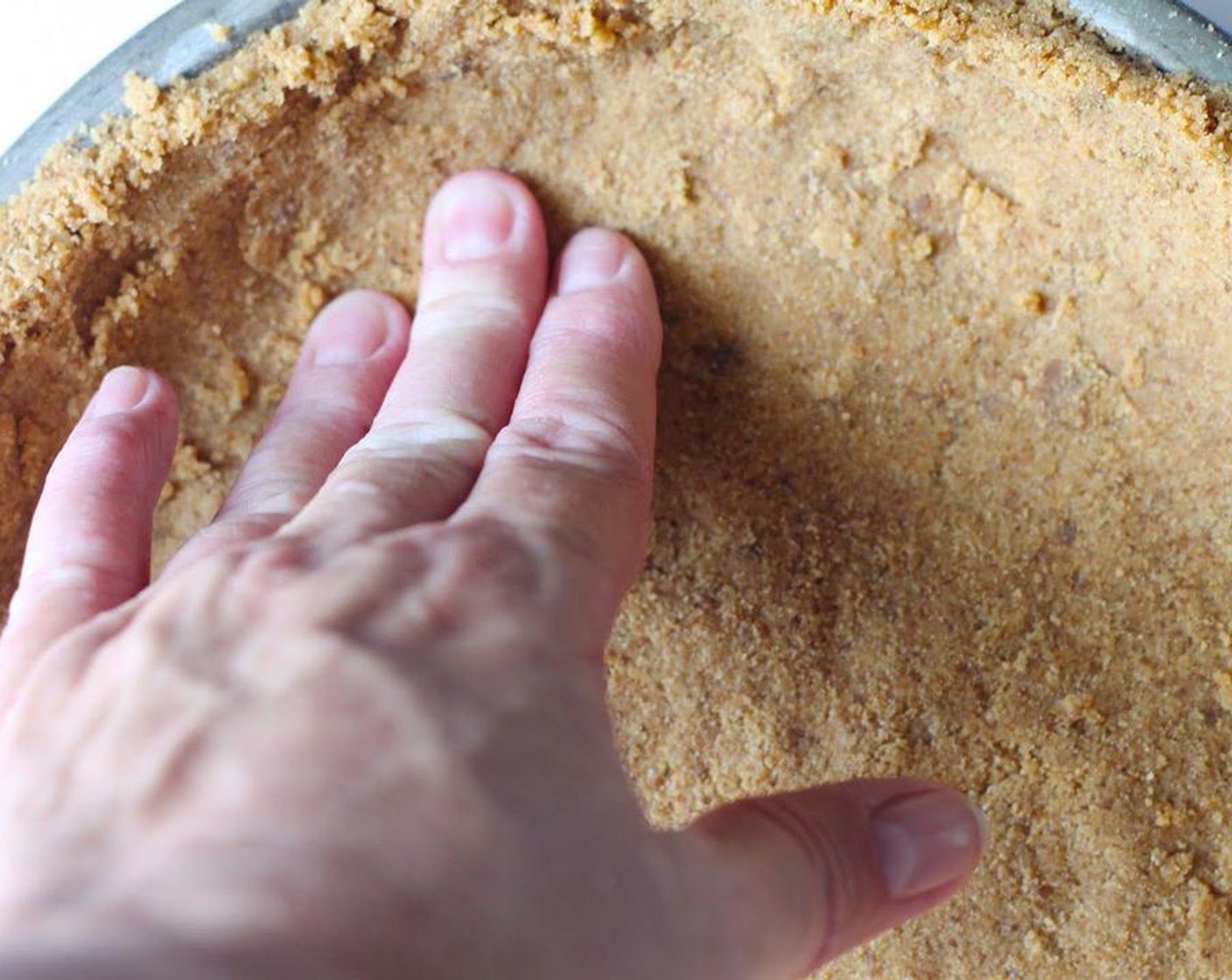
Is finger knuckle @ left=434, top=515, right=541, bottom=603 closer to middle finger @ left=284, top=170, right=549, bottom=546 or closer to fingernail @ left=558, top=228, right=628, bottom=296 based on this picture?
middle finger @ left=284, top=170, right=549, bottom=546

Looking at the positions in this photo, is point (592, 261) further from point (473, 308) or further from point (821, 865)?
point (821, 865)

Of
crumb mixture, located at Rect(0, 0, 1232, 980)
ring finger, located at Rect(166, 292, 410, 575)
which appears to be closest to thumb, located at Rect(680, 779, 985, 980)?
crumb mixture, located at Rect(0, 0, 1232, 980)

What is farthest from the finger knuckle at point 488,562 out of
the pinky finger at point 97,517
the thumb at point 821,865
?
the pinky finger at point 97,517

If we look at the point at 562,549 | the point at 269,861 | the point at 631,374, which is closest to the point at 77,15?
the point at 631,374

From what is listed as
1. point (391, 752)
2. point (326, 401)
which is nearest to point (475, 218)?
point (326, 401)

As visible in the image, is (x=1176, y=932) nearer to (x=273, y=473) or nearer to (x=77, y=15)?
(x=273, y=473)

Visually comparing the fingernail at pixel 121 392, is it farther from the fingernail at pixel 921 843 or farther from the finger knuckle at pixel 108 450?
the fingernail at pixel 921 843
